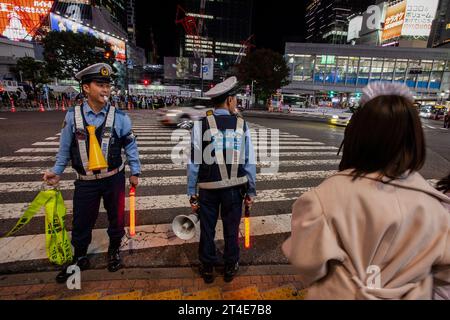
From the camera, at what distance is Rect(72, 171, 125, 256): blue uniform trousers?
2582mm

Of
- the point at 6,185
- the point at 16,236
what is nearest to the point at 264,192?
the point at 16,236

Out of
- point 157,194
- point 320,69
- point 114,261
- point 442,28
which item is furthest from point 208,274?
A: point 442,28

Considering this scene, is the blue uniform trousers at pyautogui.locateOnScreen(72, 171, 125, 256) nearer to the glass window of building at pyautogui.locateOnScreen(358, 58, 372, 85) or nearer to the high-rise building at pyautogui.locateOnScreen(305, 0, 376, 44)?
the glass window of building at pyautogui.locateOnScreen(358, 58, 372, 85)

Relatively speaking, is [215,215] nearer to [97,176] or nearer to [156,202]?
[97,176]

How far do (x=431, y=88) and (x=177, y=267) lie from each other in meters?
72.3

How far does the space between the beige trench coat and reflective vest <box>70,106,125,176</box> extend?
218 centimetres

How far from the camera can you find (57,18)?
5325 centimetres

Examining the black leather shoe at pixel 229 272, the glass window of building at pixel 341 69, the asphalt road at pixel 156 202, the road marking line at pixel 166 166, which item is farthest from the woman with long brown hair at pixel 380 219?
the glass window of building at pixel 341 69

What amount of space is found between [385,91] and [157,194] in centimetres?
457

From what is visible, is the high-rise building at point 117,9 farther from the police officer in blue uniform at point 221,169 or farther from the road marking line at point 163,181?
the police officer in blue uniform at point 221,169

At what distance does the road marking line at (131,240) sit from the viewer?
3.10 meters

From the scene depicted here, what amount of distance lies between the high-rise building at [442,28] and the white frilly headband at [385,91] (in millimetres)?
87704

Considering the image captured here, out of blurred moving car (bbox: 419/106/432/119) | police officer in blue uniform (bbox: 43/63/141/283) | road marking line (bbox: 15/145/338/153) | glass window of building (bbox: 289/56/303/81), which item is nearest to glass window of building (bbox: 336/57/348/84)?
glass window of building (bbox: 289/56/303/81)
